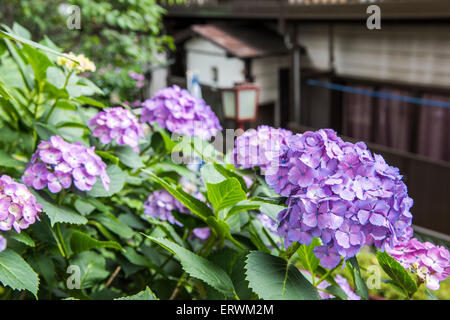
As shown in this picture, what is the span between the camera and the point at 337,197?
38.5 inches

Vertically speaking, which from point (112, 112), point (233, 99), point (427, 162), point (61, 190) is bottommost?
point (427, 162)

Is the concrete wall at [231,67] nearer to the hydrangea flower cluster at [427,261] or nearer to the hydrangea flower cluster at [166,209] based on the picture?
the hydrangea flower cluster at [166,209]

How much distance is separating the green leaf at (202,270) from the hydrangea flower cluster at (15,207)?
1.21ft

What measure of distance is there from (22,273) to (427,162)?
5.19 m

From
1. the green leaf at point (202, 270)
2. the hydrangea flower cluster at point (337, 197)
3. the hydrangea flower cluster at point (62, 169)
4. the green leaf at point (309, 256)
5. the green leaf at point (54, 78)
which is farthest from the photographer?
the green leaf at point (54, 78)

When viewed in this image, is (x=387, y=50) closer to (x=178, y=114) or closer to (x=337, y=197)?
(x=178, y=114)

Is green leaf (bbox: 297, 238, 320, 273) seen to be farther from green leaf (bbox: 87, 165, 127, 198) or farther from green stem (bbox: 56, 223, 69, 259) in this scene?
green stem (bbox: 56, 223, 69, 259)

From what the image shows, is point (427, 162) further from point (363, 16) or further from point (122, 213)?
point (122, 213)

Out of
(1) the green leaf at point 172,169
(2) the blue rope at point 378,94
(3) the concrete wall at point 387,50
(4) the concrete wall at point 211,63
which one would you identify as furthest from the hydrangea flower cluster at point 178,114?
(4) the concrete wall at point 211,63

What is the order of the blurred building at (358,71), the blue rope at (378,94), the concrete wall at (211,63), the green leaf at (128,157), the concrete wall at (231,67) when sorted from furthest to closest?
the concrete wall at (211,63)
the concrete wall at (231,67)
the blue rope at (378,94)
the blurred building at (358,71)
the green leaf at (128,157)

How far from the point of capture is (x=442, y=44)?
6.59 metres

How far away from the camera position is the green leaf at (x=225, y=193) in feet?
3.89
